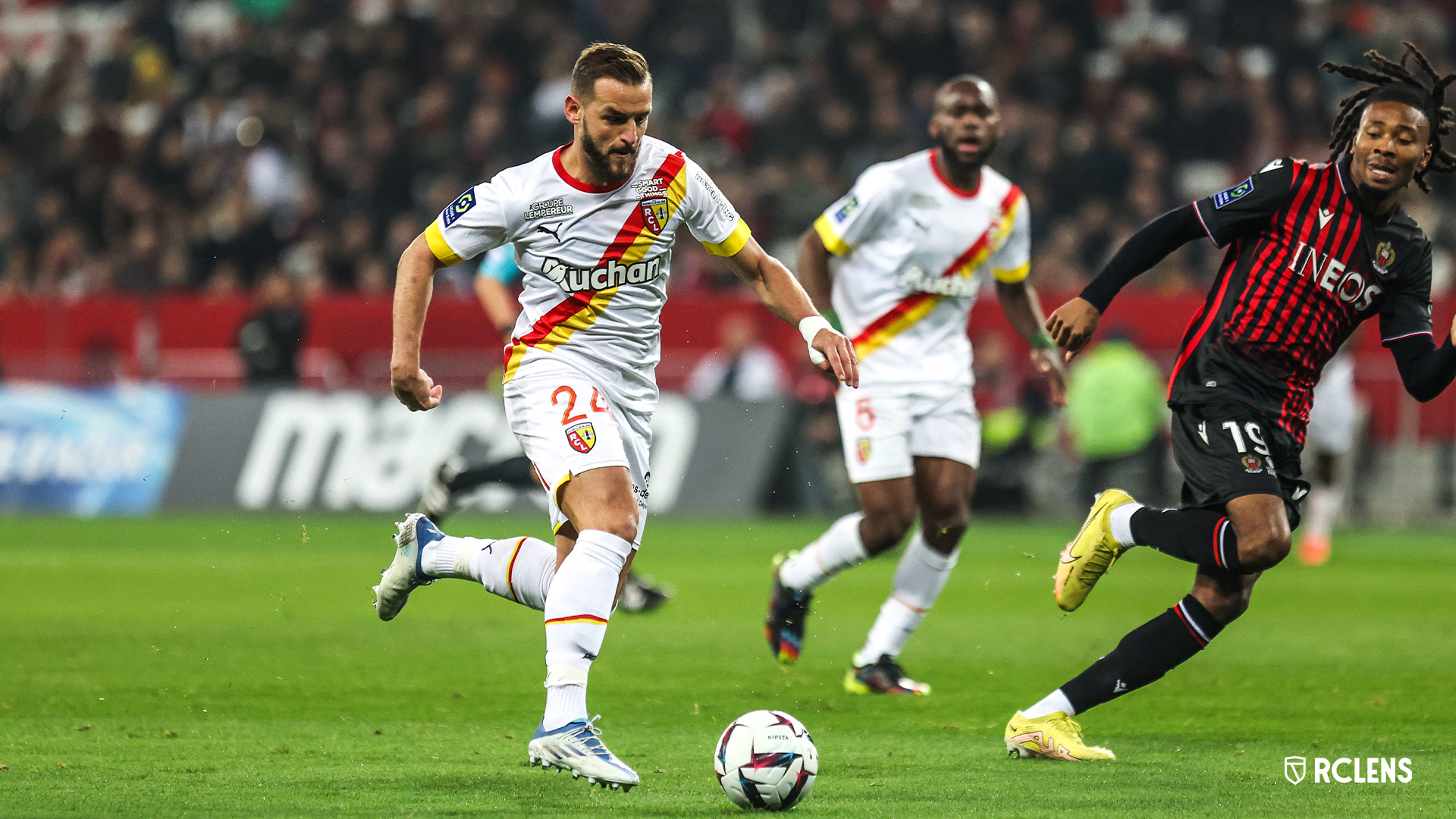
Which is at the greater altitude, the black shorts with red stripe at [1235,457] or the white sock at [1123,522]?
the black shorts with red stripe at [1235,457]

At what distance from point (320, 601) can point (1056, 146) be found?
36.5 feet

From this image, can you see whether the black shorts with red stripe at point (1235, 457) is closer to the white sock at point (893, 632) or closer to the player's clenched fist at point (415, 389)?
the white sock at point (893, 632)

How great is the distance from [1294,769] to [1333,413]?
33.7ft

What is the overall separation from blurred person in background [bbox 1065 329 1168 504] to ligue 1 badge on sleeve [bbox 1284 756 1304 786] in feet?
34.0

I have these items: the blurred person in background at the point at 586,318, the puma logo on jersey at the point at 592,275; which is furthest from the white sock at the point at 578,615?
the puma logo on jersey at the point at 592,275

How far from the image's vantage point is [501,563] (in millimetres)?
6215

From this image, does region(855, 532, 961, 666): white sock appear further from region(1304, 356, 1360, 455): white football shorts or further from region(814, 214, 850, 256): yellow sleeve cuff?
region(1304, 356, 1360, 455): white football shorts

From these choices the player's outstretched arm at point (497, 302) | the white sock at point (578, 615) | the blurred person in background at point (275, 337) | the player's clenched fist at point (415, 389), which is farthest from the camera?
Answer: the blurred person in background at point (275, 337)

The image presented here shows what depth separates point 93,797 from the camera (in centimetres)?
516

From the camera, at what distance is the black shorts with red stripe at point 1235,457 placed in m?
5.82

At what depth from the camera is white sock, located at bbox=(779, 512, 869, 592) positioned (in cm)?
796

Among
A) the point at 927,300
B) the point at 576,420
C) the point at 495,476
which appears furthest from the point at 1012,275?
the point at 495,476

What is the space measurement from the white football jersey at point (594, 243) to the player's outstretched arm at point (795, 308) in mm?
85

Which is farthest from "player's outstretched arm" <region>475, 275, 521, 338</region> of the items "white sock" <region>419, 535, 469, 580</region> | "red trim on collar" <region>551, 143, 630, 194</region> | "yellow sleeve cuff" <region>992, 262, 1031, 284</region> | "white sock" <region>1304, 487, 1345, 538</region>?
"white sock" <region>1304, 487, 1345, 538</region>
